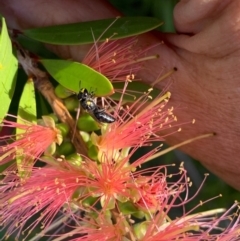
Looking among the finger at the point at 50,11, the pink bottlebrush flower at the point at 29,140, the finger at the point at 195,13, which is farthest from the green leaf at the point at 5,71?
the finger at the point at 195,13

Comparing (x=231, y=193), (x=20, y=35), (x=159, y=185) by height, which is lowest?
(x=231, y=193)

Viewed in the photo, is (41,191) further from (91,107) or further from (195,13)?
(195,13)

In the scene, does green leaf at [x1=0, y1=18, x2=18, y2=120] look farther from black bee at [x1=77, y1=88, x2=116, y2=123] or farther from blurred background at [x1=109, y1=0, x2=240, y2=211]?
blurred background at [x1=109, y1=0, x2=240, y2=211]

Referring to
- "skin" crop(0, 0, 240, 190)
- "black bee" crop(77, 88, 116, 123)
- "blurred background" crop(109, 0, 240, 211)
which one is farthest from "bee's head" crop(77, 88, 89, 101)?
"blurred background" crop(109, 0, 240, 211)

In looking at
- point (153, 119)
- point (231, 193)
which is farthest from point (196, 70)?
point (231, 193)

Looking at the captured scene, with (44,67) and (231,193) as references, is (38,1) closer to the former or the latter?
(44,67)

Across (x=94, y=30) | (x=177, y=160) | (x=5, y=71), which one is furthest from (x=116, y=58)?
(x=177, y=160)
